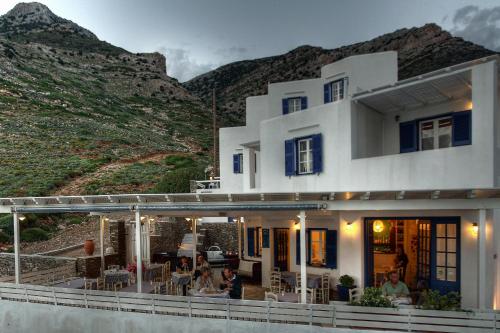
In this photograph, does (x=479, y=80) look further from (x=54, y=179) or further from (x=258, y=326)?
(x=54, y=179)

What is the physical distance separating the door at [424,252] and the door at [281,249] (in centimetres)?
522

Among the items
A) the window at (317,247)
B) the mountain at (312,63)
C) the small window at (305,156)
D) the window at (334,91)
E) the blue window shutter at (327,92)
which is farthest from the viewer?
the mountain at (312,63)

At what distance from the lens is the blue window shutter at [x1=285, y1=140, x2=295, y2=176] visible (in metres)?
14.2

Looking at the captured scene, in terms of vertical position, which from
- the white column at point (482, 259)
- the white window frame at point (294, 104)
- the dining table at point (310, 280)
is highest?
the white window frame at point (294, 104)

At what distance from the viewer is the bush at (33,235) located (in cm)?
2658

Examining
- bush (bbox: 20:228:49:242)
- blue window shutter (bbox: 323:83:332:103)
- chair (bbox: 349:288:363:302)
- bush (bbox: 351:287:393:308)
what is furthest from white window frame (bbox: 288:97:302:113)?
bush (bbox: 20:228:49:242)

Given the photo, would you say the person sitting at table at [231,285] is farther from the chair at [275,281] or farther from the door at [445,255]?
the door at [445,255]

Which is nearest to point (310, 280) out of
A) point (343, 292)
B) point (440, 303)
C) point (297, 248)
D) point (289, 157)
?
point (343, 292)

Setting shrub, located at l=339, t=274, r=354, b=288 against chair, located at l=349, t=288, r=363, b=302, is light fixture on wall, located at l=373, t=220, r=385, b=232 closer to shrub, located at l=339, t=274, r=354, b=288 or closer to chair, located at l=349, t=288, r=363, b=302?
shrub, located at l=339, t=274, r=354, b=288

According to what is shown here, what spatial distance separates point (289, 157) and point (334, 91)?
4221 mm

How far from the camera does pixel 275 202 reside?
10.3 meters

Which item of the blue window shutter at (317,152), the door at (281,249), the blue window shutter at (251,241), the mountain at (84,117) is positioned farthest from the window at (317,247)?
the mountain at (84,117)

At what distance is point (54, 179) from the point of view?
38.6 metres

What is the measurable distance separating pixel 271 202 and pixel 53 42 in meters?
111
